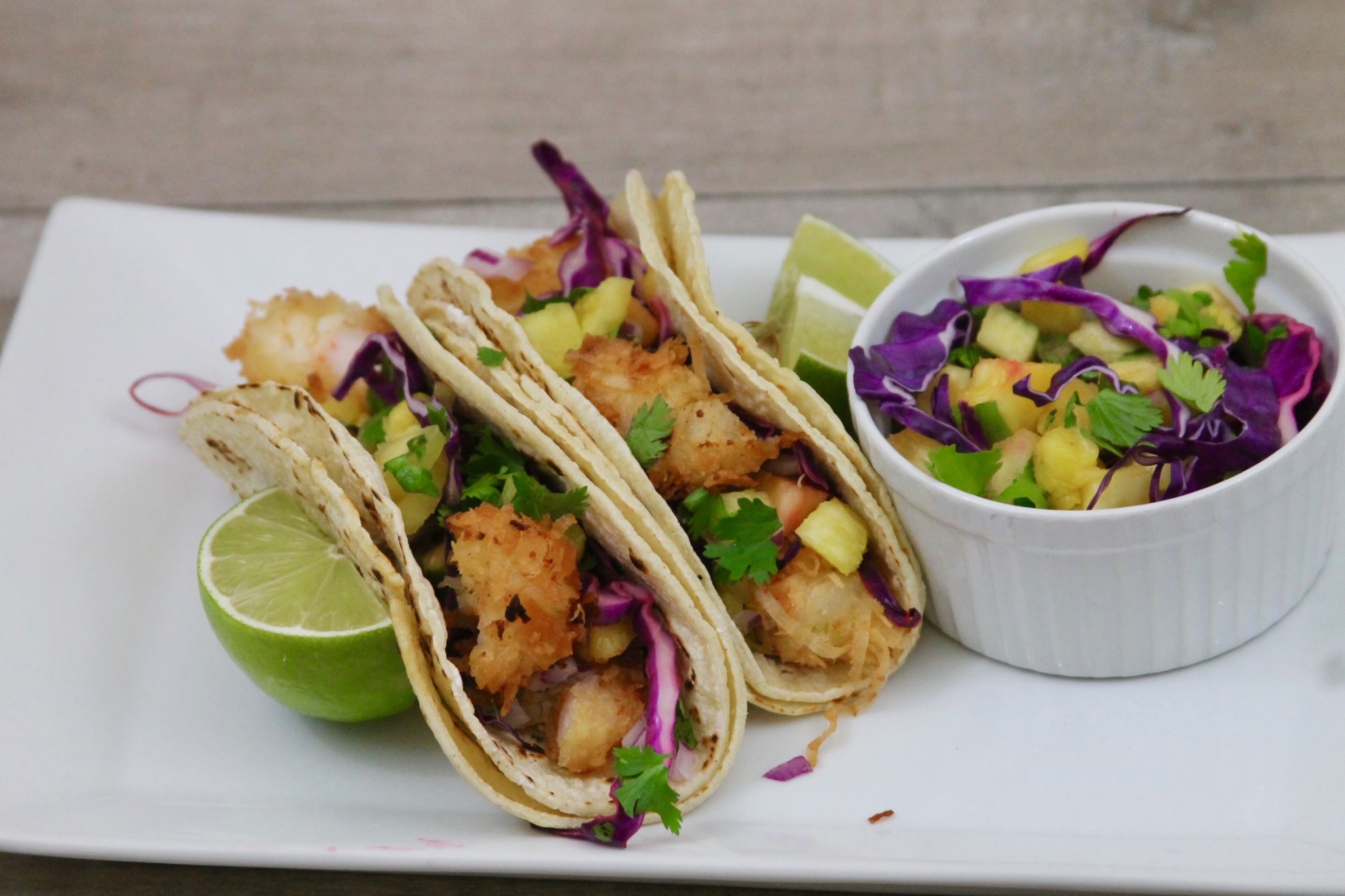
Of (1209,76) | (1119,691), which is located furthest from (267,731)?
(1209,76)

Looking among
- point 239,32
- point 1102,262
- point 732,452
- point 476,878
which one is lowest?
point 476,878

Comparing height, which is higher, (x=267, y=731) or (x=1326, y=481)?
(x=1326, y=481)

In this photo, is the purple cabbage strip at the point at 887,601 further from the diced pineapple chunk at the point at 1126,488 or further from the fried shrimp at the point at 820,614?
the diced pineapple chunk at the point at 1126,488

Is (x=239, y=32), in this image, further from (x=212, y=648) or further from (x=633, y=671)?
(x=633, y=671)

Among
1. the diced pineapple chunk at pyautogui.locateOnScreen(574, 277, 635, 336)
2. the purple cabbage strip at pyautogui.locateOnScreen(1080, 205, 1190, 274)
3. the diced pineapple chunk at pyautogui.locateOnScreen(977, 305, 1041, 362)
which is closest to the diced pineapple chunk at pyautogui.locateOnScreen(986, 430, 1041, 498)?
the diced pineapple chunk at pyautogui.locateOnScreen(977, 305, 1041, 362)

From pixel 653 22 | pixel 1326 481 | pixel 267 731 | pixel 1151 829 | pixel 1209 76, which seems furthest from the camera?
pixel 653 22

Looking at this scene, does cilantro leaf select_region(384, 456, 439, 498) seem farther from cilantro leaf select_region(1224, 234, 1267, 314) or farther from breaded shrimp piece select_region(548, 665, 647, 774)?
cilantro leaf select_region(1224, 234, 1267, 314)
